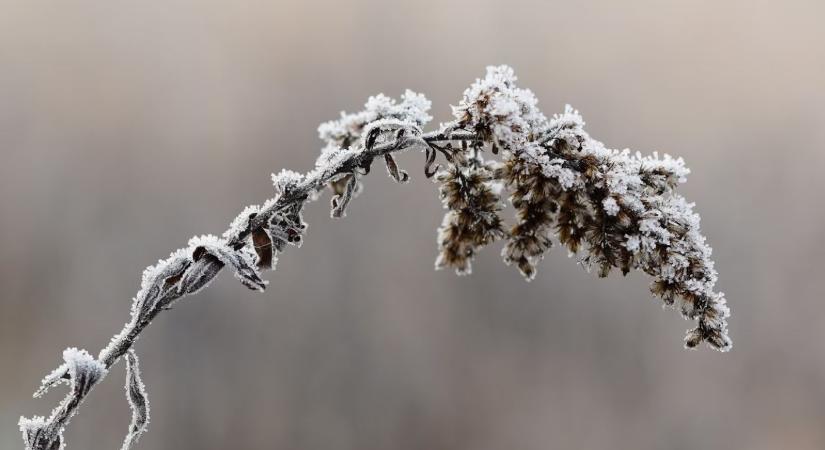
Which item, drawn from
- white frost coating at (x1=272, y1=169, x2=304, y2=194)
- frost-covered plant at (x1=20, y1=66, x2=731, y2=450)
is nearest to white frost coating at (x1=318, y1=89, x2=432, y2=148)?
frost-covered plant at (x1=20, y1=66, x2=731, y2=450)

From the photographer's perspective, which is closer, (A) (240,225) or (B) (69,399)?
(B) (69,399)

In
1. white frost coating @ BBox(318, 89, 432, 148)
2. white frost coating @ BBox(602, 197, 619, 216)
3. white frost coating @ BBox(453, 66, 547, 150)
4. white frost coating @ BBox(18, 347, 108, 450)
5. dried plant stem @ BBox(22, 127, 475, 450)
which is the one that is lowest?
white frost coating @ BBox(18, 347, 108, 450)

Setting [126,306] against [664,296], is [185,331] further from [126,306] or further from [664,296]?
[664,296]

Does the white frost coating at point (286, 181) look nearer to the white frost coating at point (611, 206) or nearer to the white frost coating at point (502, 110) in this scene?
the white frost coating at point (502, 110)

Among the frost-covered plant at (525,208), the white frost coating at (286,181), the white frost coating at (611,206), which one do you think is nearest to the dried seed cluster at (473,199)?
the frost-covered plant at (525,208)

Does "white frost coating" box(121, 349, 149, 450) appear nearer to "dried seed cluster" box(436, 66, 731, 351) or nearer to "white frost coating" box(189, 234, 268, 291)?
"white frost coating" box(189, 234, 268, 291)

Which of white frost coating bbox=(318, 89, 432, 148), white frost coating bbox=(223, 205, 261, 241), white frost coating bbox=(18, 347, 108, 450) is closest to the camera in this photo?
white frost coating bbox=(18, 347, 108, 450)

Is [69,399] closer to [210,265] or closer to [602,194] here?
[210,265]

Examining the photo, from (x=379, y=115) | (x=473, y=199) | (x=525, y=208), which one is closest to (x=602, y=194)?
(x=525, y=208)
